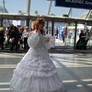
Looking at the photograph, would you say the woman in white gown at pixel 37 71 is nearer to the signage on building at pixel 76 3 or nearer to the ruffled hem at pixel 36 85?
the ruffled hem at pixel 36 85

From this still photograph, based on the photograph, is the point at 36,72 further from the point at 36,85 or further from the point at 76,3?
the point at 76,3

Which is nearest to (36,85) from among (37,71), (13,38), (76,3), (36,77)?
(36,77)

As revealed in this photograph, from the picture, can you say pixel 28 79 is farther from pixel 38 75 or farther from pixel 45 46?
pixel 45 46

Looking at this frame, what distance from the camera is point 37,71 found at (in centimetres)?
358

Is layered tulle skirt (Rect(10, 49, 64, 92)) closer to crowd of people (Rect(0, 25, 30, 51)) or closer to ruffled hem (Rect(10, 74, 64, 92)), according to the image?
ruffled hem (Rect(10, 74, 64, 92))

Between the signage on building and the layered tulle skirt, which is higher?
the signage on building

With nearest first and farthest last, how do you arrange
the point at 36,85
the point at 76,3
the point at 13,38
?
the point at 36,85, the point at 76,3, the point at 13,38

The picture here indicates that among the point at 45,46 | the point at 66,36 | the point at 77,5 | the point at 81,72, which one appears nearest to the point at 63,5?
the point at 77,5

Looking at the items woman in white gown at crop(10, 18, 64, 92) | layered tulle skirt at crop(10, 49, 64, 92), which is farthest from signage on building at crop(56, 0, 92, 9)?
layered tulle skirt at crop(10, 49, 64, 92)

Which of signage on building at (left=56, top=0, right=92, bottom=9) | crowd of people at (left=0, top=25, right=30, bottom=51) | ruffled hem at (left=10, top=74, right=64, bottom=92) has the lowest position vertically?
ruffled hem at (left=10, top=74, right=64, bottom=92)

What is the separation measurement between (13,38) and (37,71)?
8.27m

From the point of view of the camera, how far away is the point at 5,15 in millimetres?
12211

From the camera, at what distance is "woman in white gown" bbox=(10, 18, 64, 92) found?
3.52 m

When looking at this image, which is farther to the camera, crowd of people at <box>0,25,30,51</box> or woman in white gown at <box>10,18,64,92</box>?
crowd of people at <box>0,25,30,51</box>
